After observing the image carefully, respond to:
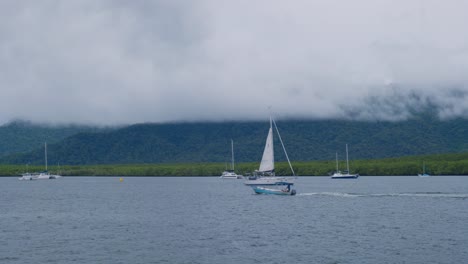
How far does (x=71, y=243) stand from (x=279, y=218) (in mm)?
33015

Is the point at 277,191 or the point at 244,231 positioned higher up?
the point at 277,191

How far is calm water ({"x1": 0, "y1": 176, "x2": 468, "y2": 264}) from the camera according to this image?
210 ft

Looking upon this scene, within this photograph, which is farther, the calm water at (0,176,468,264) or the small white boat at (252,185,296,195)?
the small white boat at (252,185,296,195)

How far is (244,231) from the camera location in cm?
8162

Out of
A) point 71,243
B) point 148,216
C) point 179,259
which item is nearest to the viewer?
point 179,259

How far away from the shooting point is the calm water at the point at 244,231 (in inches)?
2525

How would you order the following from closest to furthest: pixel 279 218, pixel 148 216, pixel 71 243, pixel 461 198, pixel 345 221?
pixel 71 243, pixel 345 221, pixel 279 218, pixel 148 216, pixel 461 198

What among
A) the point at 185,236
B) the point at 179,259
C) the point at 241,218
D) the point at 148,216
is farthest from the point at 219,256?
the point at 148,216

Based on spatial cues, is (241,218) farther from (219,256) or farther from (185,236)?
(219,256)

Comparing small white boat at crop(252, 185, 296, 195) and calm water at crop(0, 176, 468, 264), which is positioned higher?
small white boat at crop(252, 185, 296, 195)

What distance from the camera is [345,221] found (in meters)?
90.3

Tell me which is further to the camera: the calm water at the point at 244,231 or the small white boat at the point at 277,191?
the small white boat at the point at 277,191

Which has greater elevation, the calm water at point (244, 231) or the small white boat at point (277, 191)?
the small white boat at point (277, 191)

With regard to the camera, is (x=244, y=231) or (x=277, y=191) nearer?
(x=244, y=231)
